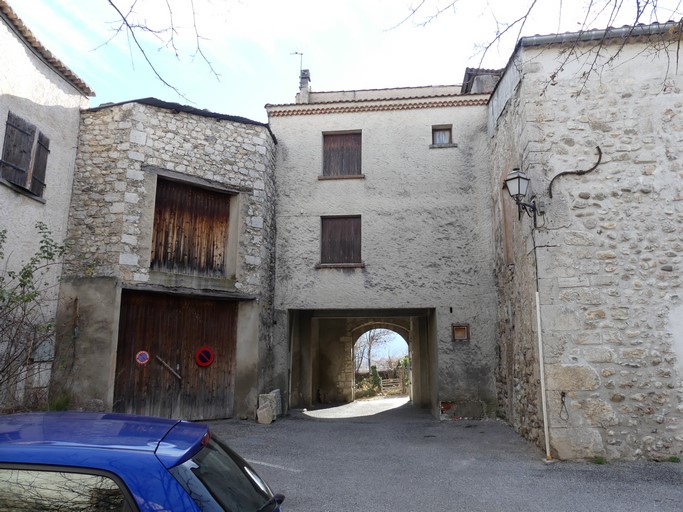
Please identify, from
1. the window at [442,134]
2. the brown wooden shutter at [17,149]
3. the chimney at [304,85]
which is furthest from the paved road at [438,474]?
the chimney at [304,85]

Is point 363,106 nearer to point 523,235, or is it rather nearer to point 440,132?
point 440,132

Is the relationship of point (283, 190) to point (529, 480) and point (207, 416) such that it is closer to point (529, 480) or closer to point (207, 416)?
point (207, 416)

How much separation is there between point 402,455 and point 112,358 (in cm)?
460

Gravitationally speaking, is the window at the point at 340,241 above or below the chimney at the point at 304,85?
below

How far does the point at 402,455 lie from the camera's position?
6863 mm

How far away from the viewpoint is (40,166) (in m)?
7.71

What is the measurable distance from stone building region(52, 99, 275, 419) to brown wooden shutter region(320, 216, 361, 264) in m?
1.36

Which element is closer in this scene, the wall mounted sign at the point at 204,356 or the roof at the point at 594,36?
the roof at the point at 594,36

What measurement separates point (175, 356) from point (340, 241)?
4.00 m

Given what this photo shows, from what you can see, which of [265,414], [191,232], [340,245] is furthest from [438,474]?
[191,232]

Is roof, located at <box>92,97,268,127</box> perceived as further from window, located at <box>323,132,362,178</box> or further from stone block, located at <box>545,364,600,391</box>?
stone block, located at <box>545,364,600,391</box>

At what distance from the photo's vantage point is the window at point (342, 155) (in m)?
11.0

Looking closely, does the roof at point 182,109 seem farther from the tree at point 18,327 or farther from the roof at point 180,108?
the tree at point 18,327

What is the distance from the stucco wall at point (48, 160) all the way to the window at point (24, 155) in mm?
104
